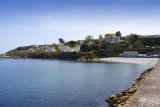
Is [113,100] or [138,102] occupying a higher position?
[138,102]

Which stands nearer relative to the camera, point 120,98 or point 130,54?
point 120,98

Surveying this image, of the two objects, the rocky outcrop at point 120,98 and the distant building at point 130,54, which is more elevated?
the distant building at point 130,54

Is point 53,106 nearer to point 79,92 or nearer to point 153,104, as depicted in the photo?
point 79,92

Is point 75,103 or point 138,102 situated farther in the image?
point 75,103

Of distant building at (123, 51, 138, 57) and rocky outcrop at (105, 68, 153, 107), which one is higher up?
distant building at (123, 51, 138, 57)

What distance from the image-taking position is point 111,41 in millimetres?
136500

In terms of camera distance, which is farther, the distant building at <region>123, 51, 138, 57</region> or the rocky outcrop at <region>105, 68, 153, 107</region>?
the distant building at <region>123, 51, 138, 57</region>

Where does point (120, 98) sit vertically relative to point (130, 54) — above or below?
below

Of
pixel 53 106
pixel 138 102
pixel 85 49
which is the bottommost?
pixel 53 106

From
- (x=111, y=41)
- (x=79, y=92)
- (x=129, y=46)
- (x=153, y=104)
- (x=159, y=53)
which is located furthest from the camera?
(x=111, y=41)

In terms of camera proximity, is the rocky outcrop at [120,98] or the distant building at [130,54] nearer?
the rocky outcrop at [120,98]

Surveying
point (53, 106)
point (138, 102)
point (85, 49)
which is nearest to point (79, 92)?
point (53, 106)

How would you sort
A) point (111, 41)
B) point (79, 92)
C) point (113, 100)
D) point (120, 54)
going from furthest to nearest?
point (111, 41), point (120, 54), point (79, 92), point (113, 100)

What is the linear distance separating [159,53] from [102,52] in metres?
37.2
